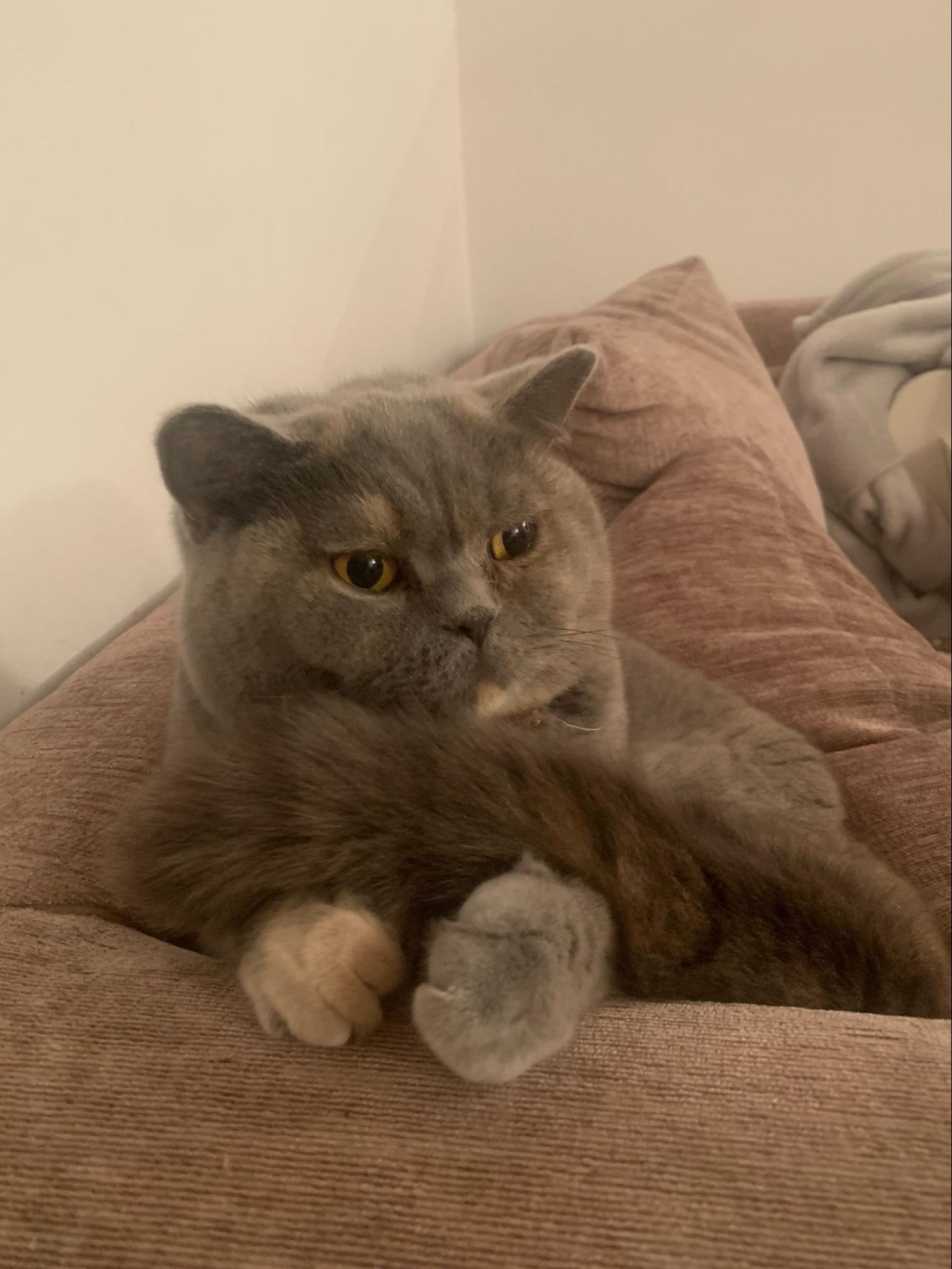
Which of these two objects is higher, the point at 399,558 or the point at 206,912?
the point at 399,558

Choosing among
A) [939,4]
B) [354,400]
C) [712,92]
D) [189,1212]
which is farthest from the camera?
[712,92]

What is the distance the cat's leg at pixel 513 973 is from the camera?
46 centimetres

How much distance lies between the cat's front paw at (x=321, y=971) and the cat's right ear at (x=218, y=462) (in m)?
0.35

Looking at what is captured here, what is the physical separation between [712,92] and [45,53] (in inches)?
90.9

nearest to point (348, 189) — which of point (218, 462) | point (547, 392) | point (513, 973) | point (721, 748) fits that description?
point (547, 392)

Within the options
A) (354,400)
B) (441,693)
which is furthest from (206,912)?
(354,400)

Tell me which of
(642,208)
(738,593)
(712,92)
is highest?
(712,92)

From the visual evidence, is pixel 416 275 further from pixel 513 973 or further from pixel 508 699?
pixel 513 973

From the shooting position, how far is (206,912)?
533 mm

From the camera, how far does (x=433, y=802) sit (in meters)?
0.53

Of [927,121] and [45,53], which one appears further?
[927,121]

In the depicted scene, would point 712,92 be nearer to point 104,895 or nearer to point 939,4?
point 939,4

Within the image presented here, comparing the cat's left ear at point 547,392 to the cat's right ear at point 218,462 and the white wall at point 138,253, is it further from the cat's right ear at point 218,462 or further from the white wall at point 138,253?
the white wall at point 138,253

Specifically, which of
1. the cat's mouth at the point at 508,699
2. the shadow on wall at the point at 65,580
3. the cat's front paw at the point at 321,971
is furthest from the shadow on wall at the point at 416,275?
the cat's front paw at the point at 321,971
